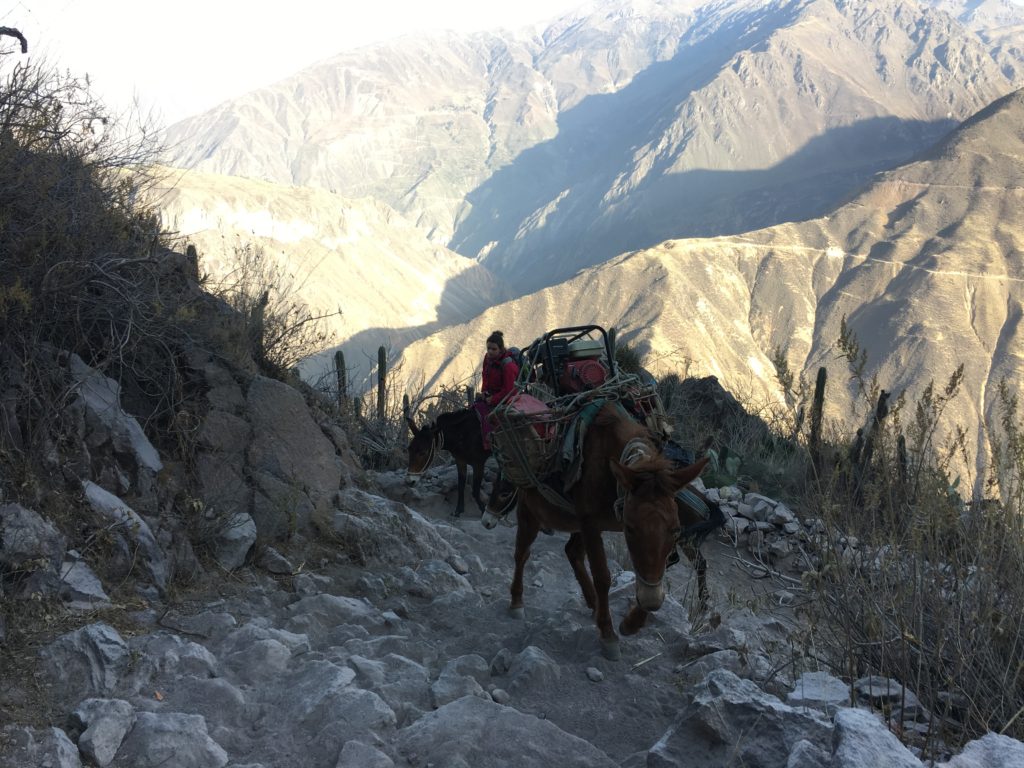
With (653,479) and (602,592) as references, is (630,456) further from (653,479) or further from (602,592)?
(602,592)

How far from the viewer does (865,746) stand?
2676 millimetres

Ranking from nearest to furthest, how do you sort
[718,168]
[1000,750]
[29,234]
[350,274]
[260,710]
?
1. [1000,750]
2. [260,710]
3. [29,234]
4. [350,274]
5. [718,168]

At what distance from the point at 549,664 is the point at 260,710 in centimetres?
167

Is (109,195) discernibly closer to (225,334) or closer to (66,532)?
(225,334)

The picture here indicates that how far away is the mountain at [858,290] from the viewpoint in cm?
7775

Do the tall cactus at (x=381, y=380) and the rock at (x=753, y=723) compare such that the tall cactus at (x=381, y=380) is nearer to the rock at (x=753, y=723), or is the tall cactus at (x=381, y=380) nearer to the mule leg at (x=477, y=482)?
the mule leg at (x=477, y=482)

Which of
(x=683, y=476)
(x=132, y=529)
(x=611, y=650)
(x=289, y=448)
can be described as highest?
(x=132, y=529)

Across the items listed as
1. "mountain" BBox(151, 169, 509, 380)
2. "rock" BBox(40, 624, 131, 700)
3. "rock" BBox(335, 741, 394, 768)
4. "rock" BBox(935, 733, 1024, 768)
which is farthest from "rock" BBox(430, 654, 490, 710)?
"mountain" BBox(151, 169, 509, 380)

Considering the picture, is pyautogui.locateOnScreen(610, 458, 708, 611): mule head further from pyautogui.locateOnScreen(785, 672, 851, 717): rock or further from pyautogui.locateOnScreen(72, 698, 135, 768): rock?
pyautogui.locateOnScreen(72, 698, 135, 768): rock

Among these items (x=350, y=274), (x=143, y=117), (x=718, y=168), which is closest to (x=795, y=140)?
(x=718, y=168)

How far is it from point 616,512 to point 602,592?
834 millimetres

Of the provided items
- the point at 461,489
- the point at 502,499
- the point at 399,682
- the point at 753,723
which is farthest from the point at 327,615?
the point at 461,489

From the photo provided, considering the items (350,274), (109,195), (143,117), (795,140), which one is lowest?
(795,140)

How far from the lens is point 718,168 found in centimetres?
19112
